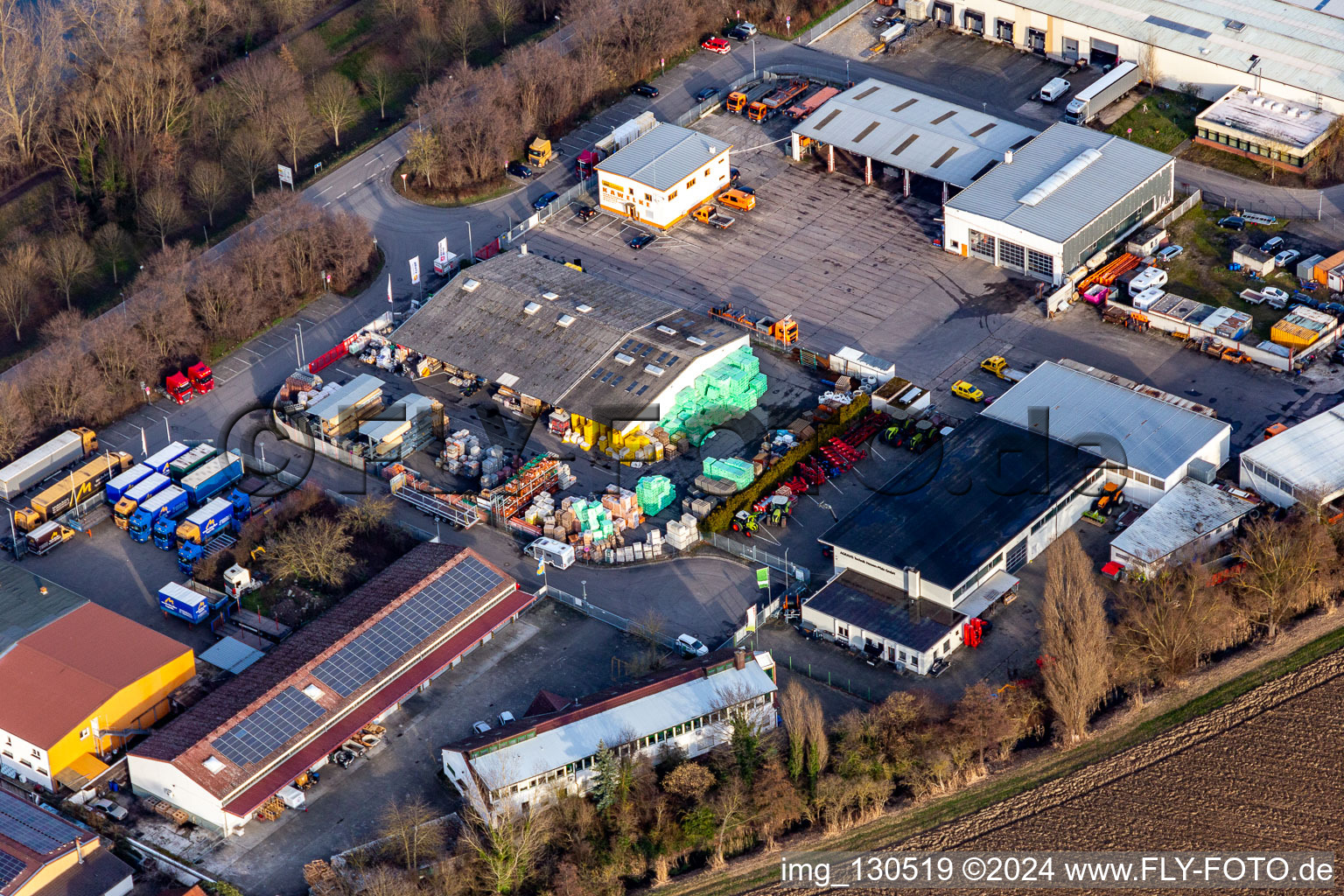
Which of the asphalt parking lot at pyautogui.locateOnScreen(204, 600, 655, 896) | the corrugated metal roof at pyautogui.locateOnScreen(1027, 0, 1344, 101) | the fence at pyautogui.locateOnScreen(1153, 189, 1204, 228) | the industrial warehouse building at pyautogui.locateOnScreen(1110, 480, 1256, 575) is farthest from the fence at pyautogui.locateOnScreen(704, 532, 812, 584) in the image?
the corrugated metal roof at pyautogui.locateOnScreen(1027, 0, 1344, 101)

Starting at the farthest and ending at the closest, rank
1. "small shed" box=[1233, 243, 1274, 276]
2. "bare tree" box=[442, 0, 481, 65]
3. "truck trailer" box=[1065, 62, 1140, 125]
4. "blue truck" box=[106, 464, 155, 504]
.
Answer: "bare tree" box=[442, 0, 481, 65] → "truck trailer" box=[1065, 62, 1140, 125] → "small shed" box=[1233, 243, 1274, 276] → "blue truck" box=[106, 464, 155, 504]

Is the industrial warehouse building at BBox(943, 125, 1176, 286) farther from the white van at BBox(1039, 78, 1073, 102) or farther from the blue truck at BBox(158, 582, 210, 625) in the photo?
the blue truck at BBox(158, 582, 210, 625)

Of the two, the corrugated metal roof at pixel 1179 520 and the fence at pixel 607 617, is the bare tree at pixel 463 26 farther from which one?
the corrugated metal roof at pixel 1179 520

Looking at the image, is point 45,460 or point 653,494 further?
point 45,460

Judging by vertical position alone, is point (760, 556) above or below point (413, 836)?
below

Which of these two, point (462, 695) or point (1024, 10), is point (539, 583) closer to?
point (462, 695)

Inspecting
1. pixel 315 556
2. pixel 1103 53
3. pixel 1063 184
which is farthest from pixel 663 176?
pixel 315 556

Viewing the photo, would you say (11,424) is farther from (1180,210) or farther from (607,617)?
(1180,210)
